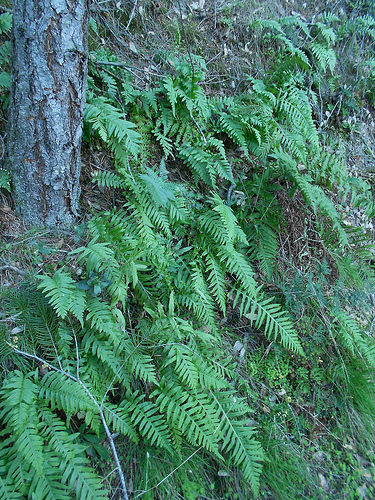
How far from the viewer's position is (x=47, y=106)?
2500mm

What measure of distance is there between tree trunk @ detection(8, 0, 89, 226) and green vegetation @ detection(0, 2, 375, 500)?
0.27m

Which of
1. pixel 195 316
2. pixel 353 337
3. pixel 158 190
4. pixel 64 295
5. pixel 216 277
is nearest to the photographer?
pixel 64 295

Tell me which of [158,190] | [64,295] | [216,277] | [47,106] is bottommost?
[64,295]

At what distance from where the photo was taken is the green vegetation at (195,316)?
7.45 feet

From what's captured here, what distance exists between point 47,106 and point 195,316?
201 cm

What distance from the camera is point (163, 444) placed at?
2.33 m

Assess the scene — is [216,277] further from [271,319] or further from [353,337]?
[353,337]

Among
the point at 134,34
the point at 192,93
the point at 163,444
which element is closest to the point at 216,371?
the point at 163,444

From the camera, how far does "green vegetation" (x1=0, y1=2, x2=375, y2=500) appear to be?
2.27 meters

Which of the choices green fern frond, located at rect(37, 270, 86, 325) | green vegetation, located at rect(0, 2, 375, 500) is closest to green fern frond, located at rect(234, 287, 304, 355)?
green vegetation, located at rect(0, 2, 375, 500)

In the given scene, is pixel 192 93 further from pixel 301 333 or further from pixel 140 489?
pixel 140 489

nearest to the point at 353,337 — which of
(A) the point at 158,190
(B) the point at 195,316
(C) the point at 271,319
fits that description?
(C) the point at 271,319

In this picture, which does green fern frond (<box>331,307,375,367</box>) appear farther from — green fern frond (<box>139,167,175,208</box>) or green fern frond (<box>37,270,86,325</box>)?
green fern frond (<box>37,270,86,325</box>)

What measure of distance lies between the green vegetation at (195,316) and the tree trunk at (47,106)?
270mm
